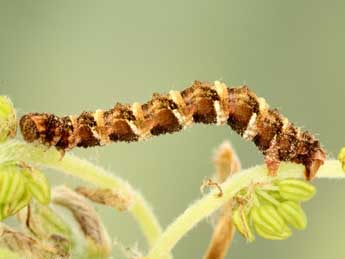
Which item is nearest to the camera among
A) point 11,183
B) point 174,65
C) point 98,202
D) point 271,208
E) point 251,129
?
point 11,183

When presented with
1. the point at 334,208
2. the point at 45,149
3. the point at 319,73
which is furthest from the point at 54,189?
the point at 319,73

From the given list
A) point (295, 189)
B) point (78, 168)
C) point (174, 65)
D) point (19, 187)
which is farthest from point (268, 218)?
point (174, 65)

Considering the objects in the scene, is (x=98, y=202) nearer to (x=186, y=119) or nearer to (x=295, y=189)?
(x=186, y=119)

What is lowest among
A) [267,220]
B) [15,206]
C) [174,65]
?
[15,206]

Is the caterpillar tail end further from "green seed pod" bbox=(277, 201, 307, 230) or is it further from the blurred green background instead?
the blurred green background

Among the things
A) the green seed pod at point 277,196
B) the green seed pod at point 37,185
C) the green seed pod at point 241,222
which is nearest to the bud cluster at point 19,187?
the green seed pod at point 37,185

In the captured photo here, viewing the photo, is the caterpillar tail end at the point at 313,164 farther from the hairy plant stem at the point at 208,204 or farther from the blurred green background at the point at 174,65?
the blurred green background at the point at 174,65

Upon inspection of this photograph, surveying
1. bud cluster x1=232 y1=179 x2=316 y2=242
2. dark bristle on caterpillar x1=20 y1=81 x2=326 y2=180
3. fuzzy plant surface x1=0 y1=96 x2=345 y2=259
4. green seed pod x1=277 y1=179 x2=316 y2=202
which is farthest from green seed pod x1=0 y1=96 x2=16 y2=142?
green seed pod x1=277 y1=179 x2=316 y2=202
